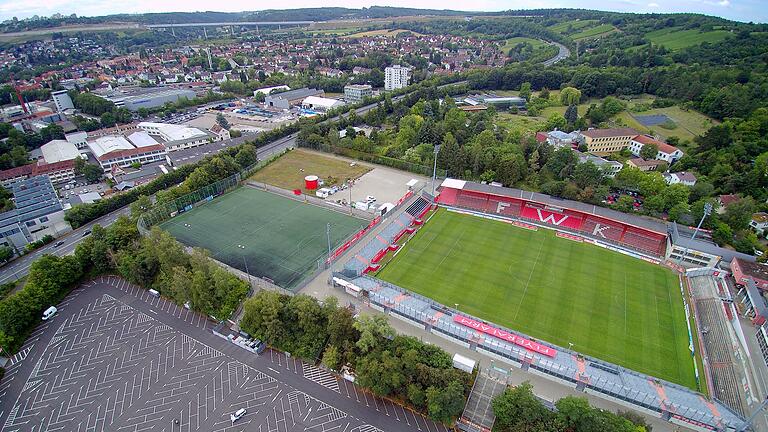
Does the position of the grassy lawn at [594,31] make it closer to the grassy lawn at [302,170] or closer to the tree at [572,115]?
the tree at [572,115]

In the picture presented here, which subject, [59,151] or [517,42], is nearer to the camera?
[59,151]

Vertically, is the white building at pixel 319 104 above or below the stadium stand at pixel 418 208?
above

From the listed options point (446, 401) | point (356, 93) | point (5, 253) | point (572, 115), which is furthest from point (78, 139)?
point (572, 115)

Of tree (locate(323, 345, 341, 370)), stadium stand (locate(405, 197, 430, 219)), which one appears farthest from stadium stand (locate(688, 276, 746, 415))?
stadium stand (locate(405, 197, 430, 219))

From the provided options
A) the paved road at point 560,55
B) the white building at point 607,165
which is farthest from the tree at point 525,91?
the white building at point 607,165

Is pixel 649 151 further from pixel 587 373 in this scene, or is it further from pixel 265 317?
pixel 265 317

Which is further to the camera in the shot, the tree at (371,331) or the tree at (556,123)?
the tree at (556,123)
